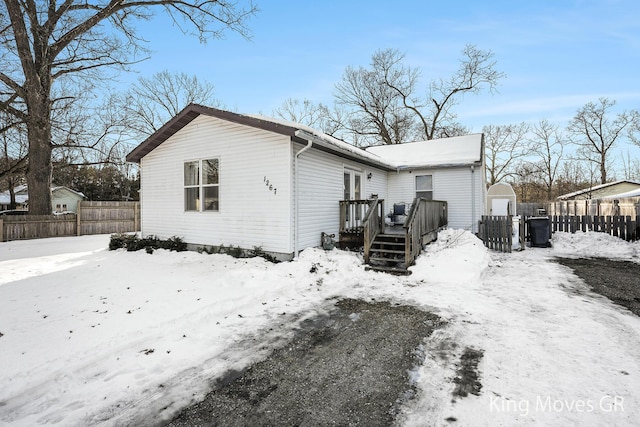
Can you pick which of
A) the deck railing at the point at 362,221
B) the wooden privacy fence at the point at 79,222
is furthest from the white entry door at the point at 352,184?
the wooden privacy fence at the point at 79,222

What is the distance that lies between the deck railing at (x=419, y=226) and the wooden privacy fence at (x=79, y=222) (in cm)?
1543

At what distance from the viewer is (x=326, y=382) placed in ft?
9.14

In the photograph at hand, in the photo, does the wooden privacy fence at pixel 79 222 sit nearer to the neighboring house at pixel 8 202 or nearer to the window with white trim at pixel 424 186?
the window with white trim at pixel 424 186

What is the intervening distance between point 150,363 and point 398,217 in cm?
870

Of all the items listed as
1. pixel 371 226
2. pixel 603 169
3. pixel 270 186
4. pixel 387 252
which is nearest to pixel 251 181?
pixel 270 186

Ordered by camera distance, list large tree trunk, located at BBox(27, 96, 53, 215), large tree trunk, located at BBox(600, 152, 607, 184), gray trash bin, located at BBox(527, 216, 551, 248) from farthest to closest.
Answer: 1. large tree trunk, located at BBox(600, 152, 607, 184)
2. large tree trunk, located at BBox(27, 96, 53, 215)
3. gray trash bin, located at BBox(527, 216, 551, 248)

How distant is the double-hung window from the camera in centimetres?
911

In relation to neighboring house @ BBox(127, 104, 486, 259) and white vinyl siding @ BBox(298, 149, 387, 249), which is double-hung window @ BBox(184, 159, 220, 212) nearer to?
neighboring house @ BBox(127, 104, 486, 259)

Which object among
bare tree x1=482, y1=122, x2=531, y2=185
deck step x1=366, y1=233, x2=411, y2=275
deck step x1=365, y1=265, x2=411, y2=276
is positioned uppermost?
bare tree x1=482, y1=122, x2=531, y2=185

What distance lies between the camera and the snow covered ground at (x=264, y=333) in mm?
2420

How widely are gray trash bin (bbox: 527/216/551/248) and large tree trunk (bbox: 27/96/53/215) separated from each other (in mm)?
19927

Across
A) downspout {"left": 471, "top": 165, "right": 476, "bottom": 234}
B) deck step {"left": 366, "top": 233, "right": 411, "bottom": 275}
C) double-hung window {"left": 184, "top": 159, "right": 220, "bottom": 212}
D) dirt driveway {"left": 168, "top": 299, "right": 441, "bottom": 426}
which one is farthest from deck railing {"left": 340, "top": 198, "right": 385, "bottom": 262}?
Answer: downspout {"left": 471, "top": 165, "right": 476, "bottom": 234}

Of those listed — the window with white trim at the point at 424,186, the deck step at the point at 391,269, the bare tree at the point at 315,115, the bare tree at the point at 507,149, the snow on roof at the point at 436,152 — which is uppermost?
the bare tree at the point at 315,115

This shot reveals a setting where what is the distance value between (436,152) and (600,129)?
108 feet
